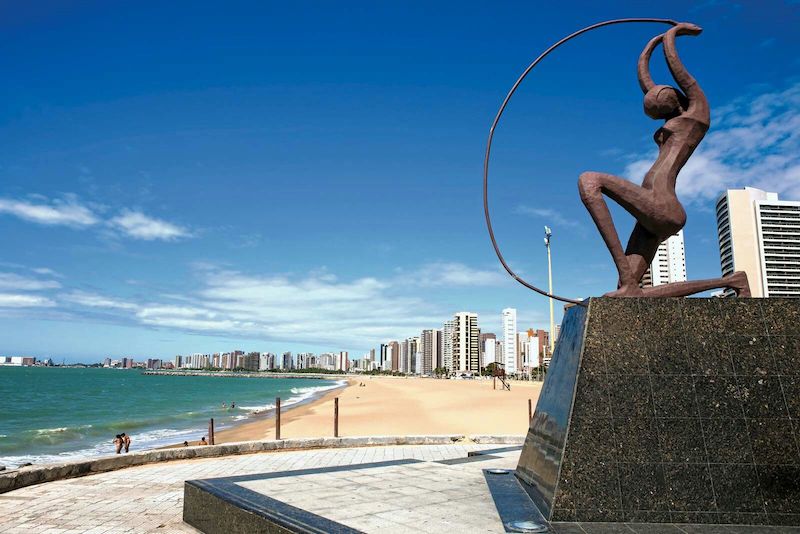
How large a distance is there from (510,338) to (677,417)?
158 m

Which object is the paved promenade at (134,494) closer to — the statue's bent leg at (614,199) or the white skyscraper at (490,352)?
the statue's bent leg at (614,199)

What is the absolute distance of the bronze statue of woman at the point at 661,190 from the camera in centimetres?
656

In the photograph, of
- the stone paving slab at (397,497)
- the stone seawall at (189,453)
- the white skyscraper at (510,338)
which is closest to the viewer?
the stone paving slab at (397,497)

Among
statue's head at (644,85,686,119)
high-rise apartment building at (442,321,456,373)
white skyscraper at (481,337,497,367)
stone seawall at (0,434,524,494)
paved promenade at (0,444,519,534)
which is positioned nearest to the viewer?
statue's head at (644,85,686,119)

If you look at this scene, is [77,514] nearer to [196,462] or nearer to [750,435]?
[196,462]

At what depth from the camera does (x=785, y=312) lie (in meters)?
5.96

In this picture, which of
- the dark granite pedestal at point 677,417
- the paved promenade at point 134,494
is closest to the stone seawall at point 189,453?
the paved promenade at point 134,494

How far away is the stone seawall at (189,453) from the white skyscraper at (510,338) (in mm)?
145676

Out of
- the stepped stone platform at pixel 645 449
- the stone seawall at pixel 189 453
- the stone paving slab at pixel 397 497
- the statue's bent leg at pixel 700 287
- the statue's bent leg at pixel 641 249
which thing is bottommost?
the stone seawall at pixel 189 453

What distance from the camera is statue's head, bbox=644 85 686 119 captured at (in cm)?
689

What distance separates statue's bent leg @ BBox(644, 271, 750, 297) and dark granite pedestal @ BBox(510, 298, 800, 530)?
41 centimetres

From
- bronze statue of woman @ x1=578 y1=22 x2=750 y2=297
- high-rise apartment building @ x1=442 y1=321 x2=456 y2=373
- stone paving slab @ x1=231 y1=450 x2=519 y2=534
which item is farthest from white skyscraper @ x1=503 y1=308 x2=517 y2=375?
bronze statue of woman @ x1=578 y1=22 x2=750 y2=297

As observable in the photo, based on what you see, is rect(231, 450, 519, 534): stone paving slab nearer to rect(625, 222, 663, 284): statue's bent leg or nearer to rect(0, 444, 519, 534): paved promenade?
rect(0, 444, 519, 534): paved promenade

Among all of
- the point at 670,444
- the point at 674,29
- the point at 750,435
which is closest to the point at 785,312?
the point at 750,435
